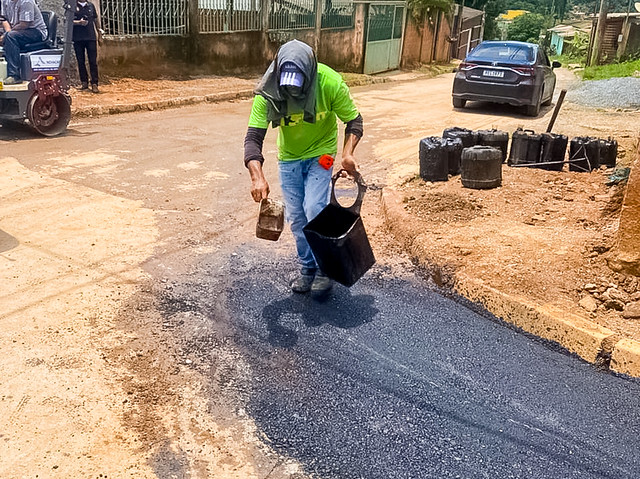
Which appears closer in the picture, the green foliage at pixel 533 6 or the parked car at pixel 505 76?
the parked car at pixel 505 76

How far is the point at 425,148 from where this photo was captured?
7465 mm

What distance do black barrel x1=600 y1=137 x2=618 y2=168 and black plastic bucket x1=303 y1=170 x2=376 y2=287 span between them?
16.6ft

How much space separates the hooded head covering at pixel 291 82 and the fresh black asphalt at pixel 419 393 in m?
1.37

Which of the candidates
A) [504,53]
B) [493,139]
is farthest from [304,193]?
[504,53]

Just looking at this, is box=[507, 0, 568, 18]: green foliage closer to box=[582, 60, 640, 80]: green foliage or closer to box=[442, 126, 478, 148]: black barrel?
box=[582, 60, 640, 80]: green foliage

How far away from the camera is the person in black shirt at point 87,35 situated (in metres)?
12.4

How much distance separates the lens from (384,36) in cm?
2353

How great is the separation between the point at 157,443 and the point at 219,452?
0.31 meters

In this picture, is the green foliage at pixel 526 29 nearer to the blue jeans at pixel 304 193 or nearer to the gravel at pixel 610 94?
the gravel at pixel 610 94

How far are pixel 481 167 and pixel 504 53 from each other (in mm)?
8273

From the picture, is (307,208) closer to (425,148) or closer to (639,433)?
(639,433)

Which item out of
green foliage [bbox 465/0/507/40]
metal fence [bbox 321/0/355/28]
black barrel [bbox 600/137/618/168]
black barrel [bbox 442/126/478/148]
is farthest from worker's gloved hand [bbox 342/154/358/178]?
green foliage [bbox 465/0/507/40]

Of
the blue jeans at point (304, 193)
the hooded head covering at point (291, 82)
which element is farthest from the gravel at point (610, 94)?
the hooded head covering at point (291, 82)

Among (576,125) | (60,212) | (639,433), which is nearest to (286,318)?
(639,433)
